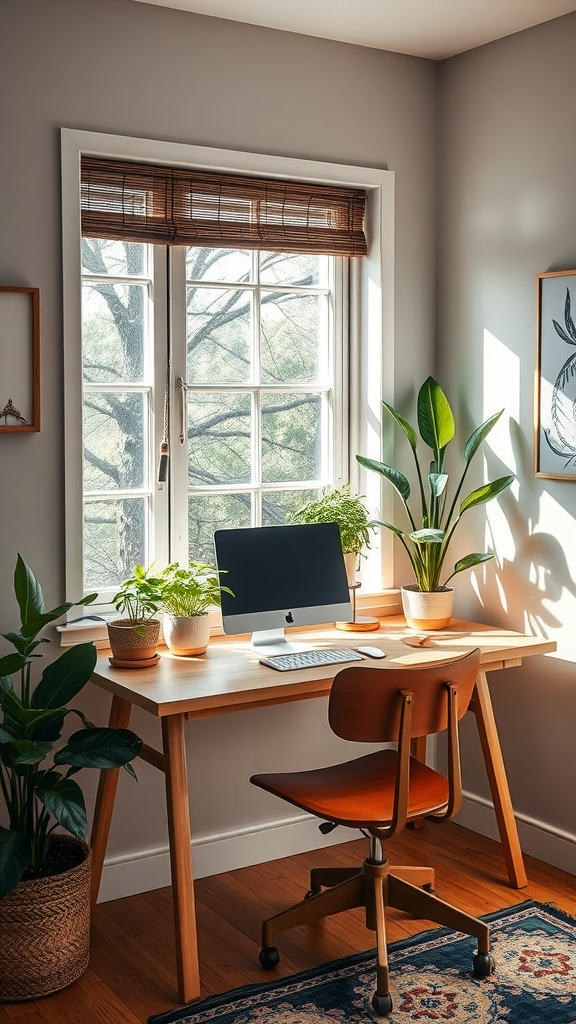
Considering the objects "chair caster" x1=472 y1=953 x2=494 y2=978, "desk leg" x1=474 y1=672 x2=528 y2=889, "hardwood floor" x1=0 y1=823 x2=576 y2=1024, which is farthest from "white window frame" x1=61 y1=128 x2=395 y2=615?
"chair caster" x1=472 y1=953 x2=494 y2=978

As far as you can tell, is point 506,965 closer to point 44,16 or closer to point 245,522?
point 245,522

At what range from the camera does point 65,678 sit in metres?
2.75

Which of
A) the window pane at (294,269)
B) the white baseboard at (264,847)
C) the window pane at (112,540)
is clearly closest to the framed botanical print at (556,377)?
the window pane at (294,269)

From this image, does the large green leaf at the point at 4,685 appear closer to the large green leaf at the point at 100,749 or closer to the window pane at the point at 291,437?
the large green leaf at the point at 100,749

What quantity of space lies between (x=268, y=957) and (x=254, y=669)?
77 centimetres

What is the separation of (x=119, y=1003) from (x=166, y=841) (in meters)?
0.74

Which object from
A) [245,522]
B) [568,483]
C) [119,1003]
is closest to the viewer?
[119,1003]

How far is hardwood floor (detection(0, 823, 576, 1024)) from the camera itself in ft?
8.86

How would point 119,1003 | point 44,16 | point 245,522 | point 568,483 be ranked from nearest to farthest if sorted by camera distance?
point 119,1003 → point 44,16 → point 568,483 → point 245,522

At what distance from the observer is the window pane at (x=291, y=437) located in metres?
3.68

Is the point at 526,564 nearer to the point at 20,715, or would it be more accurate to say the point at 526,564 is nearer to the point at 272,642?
the point at 272,642

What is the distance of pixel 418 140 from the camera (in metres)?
3.82

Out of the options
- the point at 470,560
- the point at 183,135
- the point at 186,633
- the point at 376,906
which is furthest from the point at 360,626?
the point at 183,135

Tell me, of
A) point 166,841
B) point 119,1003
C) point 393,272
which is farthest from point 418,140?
point 119,1003
